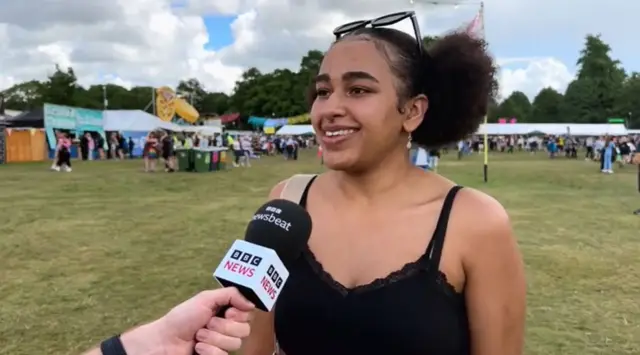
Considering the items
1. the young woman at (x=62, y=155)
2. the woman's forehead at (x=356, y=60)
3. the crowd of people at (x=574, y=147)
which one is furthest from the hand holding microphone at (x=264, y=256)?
the young woman at (x=62, y=155)

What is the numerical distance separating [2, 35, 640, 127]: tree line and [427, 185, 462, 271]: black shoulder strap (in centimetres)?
7700

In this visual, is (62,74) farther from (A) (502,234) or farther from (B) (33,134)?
(A) (502,234)

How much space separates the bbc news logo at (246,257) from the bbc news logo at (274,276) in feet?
0.11

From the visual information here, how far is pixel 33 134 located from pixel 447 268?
1389 inches

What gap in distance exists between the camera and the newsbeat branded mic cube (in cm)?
136

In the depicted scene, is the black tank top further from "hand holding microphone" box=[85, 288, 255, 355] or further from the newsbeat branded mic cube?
"hand holding microphone" box=[85, 288, 255, 355]

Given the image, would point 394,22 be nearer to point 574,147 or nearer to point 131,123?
point 131,123

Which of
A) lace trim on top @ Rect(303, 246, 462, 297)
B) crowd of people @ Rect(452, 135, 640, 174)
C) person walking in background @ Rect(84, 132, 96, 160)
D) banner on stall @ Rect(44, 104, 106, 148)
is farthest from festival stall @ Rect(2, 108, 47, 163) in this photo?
lace trim on top @ Rect(303, 246, 462, 297)

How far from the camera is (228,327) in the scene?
4.27ft

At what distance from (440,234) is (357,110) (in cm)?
47

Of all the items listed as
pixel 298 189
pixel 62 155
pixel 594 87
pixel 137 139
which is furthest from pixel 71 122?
pixel 594 87

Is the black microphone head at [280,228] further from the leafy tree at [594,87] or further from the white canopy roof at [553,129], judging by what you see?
the leafy tree at [594,87]

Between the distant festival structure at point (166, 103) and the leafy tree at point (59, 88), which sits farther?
the leafy tree at point (59, 88)

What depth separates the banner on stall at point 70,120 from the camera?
3247cm
